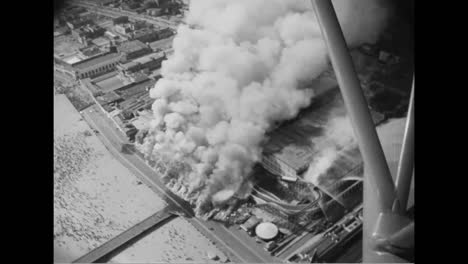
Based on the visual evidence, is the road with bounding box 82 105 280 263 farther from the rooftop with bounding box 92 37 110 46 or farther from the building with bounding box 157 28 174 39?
the building with bounding box 157 28 174 39

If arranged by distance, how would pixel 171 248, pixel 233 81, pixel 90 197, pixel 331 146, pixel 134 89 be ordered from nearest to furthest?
1. pixel 171 248
2. pixel 90 197
3. pixel 331 146
4. pixel 233 81
5. pixel 134 89

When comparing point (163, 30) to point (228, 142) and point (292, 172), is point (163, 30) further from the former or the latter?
point (292, 172)

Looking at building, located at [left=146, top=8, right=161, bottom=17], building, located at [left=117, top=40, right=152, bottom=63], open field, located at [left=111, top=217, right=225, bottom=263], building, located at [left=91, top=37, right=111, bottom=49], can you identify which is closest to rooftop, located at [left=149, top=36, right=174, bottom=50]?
building, located at [left=117, top=40, right=152, bottom=63]

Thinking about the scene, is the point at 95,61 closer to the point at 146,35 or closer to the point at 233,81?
the point at 146,35

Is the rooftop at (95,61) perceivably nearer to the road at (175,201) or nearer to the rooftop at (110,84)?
the rooftop at (110,84)

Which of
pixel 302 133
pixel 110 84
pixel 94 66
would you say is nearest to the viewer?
pixel 302 133

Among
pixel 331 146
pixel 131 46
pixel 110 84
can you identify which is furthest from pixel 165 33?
pixel 331 146

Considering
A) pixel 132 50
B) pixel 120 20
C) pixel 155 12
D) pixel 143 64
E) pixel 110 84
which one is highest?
pixel 155 12

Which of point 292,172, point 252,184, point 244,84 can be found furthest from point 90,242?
point 244,84
